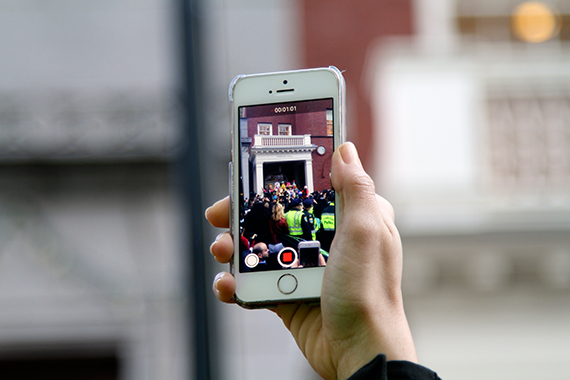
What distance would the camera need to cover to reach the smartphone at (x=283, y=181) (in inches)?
55.4

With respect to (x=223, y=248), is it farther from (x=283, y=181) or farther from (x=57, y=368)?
(x=57, y=368)

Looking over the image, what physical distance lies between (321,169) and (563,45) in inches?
195

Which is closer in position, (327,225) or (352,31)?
(327,225)

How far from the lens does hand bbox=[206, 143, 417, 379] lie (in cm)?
115

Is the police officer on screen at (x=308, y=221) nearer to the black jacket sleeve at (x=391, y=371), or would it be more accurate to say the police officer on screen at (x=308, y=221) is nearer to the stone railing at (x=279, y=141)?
the stone railing at (x=279, y=141)

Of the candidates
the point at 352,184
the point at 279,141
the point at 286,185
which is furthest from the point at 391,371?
the point at 279,141

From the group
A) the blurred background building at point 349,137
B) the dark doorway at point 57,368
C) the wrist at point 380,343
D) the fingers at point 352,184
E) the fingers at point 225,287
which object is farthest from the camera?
the dark doorway at point 57,368

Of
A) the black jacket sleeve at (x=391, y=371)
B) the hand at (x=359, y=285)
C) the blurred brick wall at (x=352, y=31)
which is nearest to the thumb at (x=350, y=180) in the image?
the hand at (x=359, y=285)

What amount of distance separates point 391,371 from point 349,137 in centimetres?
438

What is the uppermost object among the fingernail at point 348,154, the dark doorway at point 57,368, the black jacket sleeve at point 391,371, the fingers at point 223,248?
the fingernail at point 348,154

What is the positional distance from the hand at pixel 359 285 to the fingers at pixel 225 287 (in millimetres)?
271

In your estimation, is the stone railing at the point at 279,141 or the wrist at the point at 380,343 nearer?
→ the wrist at the point at 380,343

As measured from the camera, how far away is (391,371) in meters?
1.04

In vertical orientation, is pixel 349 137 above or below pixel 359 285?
above
